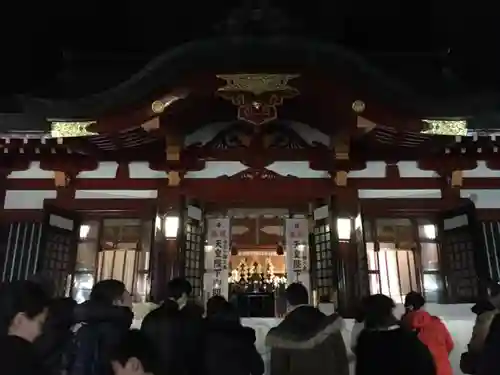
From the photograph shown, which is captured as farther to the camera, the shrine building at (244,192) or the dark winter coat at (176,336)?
the shrine building at (244,192)

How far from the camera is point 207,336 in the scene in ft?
12.0

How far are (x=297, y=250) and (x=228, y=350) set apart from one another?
13.7 feet

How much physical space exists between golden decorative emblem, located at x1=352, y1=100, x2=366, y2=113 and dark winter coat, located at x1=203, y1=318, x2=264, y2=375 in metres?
3.73

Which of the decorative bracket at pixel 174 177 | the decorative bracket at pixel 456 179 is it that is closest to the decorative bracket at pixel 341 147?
the decorative bracket at pixel 456 179

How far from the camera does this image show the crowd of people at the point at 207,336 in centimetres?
283

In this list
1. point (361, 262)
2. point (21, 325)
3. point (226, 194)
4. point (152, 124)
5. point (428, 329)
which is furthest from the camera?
point (226, 194)

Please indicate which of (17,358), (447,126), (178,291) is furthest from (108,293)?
(447,126)

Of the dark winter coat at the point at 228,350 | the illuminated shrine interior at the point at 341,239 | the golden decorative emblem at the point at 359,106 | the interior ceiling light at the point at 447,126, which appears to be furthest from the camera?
the illuminated shrine interior at the point at 341,239

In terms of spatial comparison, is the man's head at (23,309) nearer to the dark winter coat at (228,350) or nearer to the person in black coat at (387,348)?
the dark winter coat at (228,350)

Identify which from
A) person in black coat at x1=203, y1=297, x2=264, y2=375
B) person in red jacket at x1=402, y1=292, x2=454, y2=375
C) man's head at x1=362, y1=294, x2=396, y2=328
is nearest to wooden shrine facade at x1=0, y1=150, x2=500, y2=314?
person in red jacket at x1=402, y1=292, x2=454, y2=375

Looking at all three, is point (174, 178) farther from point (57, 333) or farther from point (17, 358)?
point (17, 358)

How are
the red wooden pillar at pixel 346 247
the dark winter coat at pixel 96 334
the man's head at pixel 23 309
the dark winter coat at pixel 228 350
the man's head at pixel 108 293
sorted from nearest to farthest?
the man's head at pixel 23 309 → the dark winter coat at pixel 96 334 → the man's head at pixel 108 293 → the dark winter coat at pixel 228 350 → the red wooden pillar at pixel 346 247

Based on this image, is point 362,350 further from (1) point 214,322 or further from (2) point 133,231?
(2) point 133,231

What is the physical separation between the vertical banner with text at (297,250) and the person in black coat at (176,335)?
4.02 meters
